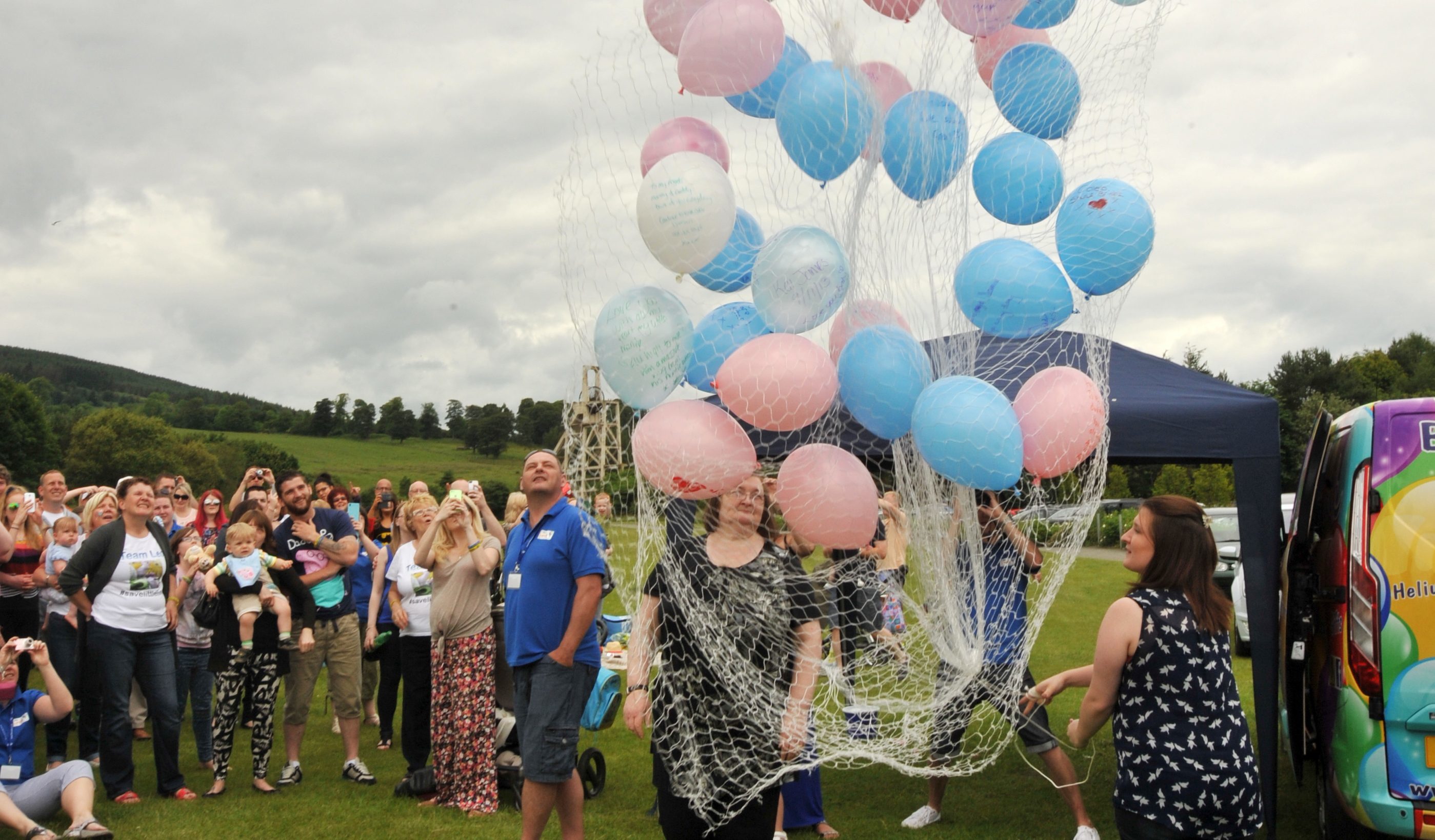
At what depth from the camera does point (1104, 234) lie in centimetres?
336

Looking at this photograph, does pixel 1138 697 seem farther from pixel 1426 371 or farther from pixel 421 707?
pixel 1426 371

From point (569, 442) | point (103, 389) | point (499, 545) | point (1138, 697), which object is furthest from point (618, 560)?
point (103, 389)

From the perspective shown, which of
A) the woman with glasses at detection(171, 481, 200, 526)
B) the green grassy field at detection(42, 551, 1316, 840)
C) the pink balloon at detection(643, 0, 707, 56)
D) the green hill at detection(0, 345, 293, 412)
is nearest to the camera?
the pink balloon at detection(643, 0, 707, 56)

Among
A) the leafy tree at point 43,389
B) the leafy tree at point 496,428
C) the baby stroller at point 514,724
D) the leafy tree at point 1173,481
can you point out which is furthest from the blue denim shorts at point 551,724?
the leafy tree at point 43,389

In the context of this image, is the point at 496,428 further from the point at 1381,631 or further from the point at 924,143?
the point at 1381,631

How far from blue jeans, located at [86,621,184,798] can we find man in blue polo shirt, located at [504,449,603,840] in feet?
8.55

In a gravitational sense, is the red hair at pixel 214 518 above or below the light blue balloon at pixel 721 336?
below

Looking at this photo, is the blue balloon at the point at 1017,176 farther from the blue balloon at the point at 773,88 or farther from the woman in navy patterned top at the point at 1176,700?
the woman in navy patterned top at the point at 1176,700

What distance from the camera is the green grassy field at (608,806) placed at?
4.74 m

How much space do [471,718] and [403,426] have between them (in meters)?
41.4

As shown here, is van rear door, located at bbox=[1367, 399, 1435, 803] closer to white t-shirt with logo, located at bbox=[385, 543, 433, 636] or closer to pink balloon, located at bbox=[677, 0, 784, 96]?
pink balloon, located at bbox=[677, 0, 784, 96]

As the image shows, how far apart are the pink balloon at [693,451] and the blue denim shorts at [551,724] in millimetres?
1055

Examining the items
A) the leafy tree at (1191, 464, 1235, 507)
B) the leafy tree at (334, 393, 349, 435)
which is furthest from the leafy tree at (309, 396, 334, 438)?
the leafy tree at (1191, 464, 1235, 507)

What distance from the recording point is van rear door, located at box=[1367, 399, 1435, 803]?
10.7 ft
